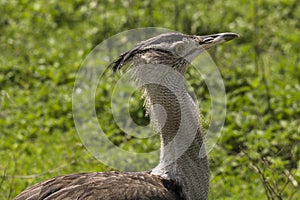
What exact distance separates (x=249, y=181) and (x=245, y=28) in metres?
2.51

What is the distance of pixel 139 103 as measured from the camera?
6.30 m

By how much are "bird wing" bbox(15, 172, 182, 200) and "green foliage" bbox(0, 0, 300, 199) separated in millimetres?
933

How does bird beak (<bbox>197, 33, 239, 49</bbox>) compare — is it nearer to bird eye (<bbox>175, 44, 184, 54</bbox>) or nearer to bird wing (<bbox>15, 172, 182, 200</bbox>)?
bird eye (<bbox>175, 44, 184, 54</bbox>)

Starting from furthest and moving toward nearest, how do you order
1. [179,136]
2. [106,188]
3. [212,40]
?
1. [212,40]
2. [179,136]
3. [106,188]

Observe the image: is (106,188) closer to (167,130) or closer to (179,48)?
(167,130)

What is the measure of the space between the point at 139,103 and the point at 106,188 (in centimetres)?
251

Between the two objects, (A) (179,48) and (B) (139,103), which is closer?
(A) (179,48)

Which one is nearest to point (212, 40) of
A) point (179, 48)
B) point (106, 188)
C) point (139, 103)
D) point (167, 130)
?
point (179, 48)

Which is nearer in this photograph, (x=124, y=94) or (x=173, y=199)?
(x=173, y=199)

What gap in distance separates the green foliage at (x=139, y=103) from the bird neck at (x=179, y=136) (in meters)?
0.73

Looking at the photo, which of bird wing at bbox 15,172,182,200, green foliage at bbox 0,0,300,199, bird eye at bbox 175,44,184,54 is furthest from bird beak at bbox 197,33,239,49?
green foliage at bbox 0,0,300,199

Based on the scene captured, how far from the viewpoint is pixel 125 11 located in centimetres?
Answer: 793

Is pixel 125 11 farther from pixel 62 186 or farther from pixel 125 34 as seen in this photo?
pixel 62 186

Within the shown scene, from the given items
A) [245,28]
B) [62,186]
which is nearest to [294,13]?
[245,28]
